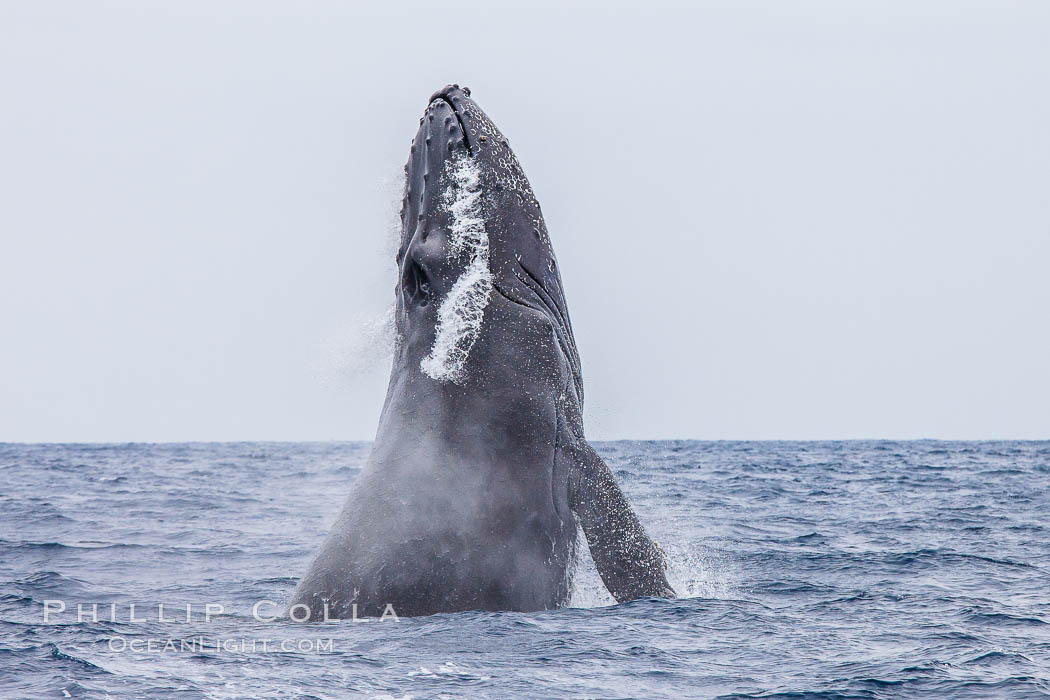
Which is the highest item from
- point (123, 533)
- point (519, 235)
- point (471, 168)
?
point (471, 168)

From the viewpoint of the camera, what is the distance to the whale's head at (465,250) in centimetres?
837

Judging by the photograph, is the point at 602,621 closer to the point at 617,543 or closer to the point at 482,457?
the point at 617,543

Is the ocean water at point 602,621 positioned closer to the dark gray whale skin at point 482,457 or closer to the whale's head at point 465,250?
the dark gray whale skin at point 482,457

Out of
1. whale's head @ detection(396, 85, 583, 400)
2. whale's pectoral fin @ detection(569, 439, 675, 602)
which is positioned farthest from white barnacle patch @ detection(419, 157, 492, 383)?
whale's pectoral fin @ detection(569, 439, 675, 602)

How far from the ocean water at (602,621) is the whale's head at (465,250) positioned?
2.11m

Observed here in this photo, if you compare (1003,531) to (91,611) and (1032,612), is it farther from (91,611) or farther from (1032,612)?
(91,611)

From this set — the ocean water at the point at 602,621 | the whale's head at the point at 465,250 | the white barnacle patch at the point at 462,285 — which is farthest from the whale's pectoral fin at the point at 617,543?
the white barnacle patch at the point at 462,285

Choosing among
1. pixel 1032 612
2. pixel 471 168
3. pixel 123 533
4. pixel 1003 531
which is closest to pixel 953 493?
pixel 1003 531

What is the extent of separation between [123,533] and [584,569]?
10629 millimetres

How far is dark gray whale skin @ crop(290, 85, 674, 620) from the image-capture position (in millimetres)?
7484

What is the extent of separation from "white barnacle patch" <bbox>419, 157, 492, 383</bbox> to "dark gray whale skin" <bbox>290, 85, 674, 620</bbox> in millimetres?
48

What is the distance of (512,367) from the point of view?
8227mm

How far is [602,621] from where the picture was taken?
7727 mm

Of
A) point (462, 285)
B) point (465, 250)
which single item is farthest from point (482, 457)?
point (465, 250)
